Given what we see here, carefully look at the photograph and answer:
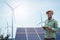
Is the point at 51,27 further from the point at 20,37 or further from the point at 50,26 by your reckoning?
the point at 20,37

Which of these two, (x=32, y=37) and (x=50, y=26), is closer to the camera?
(x=50, y=26)

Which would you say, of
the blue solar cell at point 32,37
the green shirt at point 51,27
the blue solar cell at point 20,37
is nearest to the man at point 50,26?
the green shirt at point 51,27

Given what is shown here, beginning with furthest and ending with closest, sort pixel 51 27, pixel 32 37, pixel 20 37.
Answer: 1. pixel 32 37
2. pixel 20 37
3. pixel 51 27

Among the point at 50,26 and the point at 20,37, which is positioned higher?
the point at 50,26

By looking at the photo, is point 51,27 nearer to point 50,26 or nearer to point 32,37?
point 50,26

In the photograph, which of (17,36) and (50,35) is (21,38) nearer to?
(17,36)

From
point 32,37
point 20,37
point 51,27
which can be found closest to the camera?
point 51,27

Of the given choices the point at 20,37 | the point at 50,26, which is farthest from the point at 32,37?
the point at 50,26

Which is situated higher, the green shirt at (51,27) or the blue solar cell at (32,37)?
the green shirt at (51,27)

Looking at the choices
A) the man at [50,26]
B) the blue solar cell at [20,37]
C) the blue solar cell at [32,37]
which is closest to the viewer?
the man at [50,26]

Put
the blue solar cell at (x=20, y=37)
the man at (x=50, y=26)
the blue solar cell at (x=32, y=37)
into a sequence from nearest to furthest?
the man at (x=50, y=26) → the blue solar cell at (x=20, y=37) → the blue solar cell at (x=32, y=37)

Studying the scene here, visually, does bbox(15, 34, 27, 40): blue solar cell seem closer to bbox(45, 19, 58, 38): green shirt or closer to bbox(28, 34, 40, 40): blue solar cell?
bbox(28, 34, 40, 40): blue solar cell

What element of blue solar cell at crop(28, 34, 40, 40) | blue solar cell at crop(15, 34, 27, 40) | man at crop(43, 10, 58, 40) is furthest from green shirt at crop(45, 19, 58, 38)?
blue solar cell at crop(15, 34, 27, 40)

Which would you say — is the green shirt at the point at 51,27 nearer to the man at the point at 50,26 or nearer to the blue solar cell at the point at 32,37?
the man at the point at 50,26
